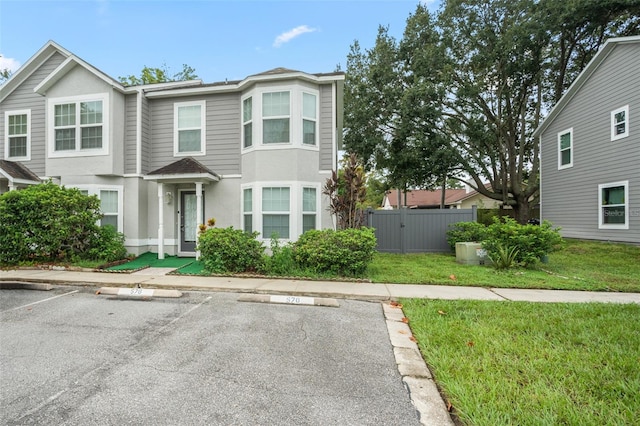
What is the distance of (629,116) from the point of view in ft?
33.6

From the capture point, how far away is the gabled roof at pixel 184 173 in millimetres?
8625

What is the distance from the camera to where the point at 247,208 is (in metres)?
9.00

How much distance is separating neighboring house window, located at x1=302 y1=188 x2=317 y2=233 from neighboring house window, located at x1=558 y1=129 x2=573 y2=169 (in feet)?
40.0

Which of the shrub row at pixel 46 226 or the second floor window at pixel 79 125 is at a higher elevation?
the second floor window at pixel 79 125

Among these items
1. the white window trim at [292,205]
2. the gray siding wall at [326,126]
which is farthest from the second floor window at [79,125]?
the gray siding wall at [326,126]

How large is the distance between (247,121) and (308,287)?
5.77 meters

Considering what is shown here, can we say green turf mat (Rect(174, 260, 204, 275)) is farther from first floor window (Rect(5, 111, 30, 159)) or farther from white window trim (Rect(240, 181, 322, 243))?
first floor window (Rect(5, 111, 30, 159))

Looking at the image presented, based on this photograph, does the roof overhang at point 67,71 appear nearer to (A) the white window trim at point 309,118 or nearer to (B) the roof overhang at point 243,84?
(B) the roof overhang at point 243,84

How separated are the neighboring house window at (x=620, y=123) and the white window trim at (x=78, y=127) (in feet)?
57.5

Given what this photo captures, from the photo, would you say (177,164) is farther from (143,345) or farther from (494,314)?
(494,314)

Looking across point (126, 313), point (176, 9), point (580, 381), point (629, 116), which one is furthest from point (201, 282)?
point (629, 116)

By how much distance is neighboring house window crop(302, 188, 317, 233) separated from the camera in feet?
28.2

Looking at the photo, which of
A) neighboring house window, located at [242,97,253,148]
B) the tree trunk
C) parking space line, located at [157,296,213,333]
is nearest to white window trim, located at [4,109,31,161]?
neighboring house window, located at [242,97,253,148]

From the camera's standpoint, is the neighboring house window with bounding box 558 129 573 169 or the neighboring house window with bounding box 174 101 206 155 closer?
the neighboring house window with bounding box 174 101 206 155
